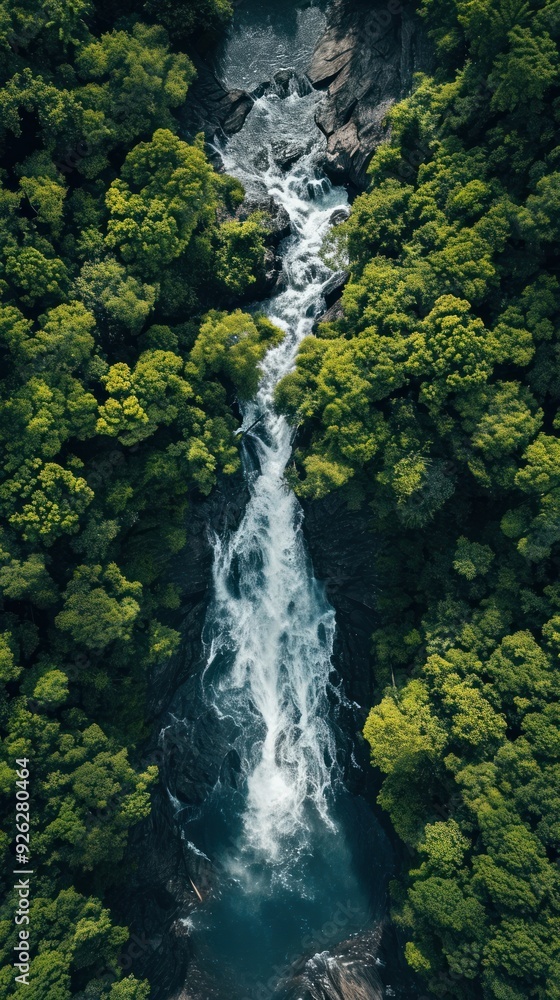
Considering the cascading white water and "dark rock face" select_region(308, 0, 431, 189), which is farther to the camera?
the cascading white water

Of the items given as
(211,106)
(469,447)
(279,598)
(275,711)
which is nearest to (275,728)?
(275,711)

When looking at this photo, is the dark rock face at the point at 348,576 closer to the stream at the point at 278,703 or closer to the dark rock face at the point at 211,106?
the stream at the point at 278,703

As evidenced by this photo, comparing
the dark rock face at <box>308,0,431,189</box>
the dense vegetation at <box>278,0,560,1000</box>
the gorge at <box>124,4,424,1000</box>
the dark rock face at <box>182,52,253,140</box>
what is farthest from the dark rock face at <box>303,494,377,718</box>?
the dark rock face at <box>182,52,253,140</box>

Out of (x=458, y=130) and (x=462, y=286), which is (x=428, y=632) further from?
(x=458, y=130)

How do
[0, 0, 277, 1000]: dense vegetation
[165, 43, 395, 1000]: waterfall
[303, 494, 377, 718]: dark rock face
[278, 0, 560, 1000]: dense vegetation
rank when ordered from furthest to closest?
[165, 43, 395, 1000]: waterfall, [303, 494, 377, 718]: dark rock face, [0, 0, 277, 1000]: dense vegetation, [278, 0, 560, 1000]: dense vegetation

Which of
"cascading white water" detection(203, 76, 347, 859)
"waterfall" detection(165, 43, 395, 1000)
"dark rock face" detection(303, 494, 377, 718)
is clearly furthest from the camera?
"cascading white water" detection(203, 76, 347, 859)

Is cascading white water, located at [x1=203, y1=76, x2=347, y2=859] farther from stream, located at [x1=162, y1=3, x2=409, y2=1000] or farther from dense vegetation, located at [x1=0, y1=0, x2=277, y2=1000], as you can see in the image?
dense vegetation, located at [x1=0, y1=0, x2=277, y2=1000]
